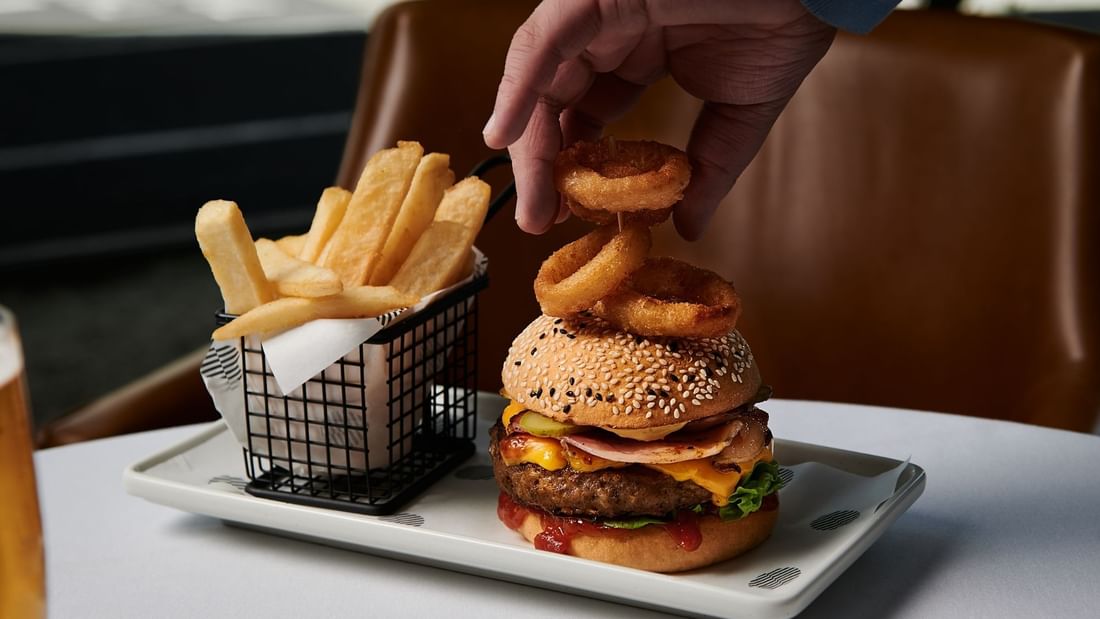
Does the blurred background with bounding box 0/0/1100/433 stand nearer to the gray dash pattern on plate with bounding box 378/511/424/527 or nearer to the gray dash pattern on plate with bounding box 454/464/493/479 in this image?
the gray dash pattern on plate with bounding box 454/464/493/479

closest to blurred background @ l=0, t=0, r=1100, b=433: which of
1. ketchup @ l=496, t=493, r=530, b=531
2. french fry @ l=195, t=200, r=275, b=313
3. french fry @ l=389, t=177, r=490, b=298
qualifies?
french fry @ l=389, t=177, r=490, b=298

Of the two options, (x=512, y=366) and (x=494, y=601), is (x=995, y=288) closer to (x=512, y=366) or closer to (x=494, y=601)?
(x=512, y=366)

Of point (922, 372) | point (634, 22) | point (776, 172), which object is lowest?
point (922, 372)

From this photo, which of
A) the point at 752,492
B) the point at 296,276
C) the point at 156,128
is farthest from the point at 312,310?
the point at 156,128

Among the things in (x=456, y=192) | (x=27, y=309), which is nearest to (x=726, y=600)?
(x=456, y=192)

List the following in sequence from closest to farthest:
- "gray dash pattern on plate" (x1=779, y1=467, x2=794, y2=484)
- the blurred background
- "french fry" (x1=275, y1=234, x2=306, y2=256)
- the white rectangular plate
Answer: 1. the white rectangular plate
2. "gray dash pattern on plate" (x1=779, y1=467, x2=794, y2=484)
3. "french fry" (x1=275, y1=234, x2=306, y2=256)
4. the blurred background

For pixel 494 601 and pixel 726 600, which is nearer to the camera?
pixel 726 600
